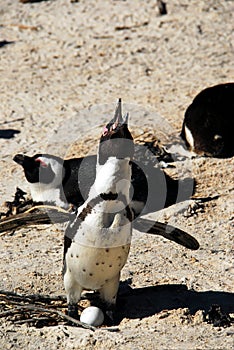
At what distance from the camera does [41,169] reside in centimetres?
601

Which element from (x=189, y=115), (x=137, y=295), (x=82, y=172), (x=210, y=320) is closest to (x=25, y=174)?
(x=82, y=172)

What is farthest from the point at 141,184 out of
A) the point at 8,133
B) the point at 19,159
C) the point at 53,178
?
the point at 8,133

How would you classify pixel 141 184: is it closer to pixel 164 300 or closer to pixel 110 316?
pixel 164 300

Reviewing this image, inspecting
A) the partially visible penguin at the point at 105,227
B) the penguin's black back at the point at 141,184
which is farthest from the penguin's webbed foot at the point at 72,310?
the penguin's black back at the point at 141,184

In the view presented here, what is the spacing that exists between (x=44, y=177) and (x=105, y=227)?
6.58 feet

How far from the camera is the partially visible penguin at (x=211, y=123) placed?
6.31 m

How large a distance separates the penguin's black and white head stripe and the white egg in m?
1.72

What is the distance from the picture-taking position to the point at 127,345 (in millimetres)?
3979

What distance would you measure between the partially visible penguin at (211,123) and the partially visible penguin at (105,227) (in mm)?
2253

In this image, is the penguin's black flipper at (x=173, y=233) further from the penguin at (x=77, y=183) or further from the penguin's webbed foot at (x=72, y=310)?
the penguin at (x=77, y=183)

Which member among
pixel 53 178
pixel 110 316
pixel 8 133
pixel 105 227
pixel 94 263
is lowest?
pixel 110 316

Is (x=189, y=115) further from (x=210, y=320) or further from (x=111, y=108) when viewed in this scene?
(x=210, y=320)

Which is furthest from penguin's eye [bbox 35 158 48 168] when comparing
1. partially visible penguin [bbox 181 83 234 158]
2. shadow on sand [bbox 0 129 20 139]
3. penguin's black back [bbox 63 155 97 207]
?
partially visible penguin [bbox 181 83 234 158]

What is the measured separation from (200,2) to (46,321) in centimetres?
538
